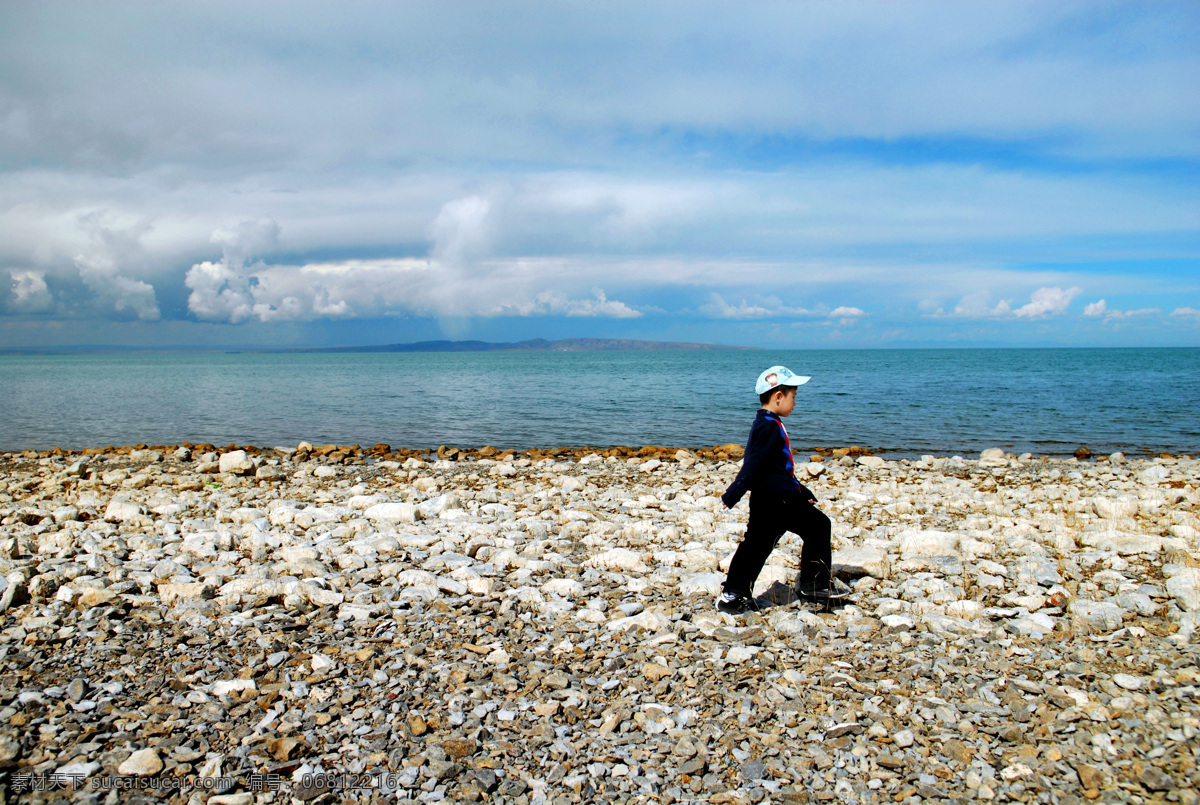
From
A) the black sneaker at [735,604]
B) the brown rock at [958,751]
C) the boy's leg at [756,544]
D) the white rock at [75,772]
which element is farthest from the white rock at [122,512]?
the brown rock at [958,751]

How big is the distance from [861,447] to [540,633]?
63.2 feet

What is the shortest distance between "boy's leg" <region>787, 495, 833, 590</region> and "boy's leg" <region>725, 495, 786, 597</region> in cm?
14

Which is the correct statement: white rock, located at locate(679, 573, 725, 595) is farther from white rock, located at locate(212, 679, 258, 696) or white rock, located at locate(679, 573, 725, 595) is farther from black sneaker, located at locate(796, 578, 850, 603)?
white rock, located at locate(212, 679, 258, 696)

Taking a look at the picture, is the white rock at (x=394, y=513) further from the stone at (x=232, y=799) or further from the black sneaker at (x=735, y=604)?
the stone at (x=232, y=799)

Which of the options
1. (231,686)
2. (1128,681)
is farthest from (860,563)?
(231,686)

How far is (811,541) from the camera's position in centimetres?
616

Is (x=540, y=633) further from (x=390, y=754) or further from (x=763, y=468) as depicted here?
(x=763, y=468)

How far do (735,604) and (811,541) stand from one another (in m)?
0.89

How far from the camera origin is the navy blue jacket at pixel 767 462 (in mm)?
5832

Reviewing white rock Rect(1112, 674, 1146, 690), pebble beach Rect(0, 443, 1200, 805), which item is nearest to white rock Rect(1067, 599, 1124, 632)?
pebble beach Rect(0, 443, 1200, 805)

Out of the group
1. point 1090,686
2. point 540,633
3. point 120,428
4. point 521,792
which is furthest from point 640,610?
point 120,428

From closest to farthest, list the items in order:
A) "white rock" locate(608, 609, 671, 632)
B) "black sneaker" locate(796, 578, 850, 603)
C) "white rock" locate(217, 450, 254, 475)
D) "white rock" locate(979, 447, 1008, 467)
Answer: "white rock" locate(608, 609, 671, 632) → "black sneaker" locate(796, 578, 850, 603) → "white rock" locate(217, 450, 254, 475) → "white rock" locate(979, 447, 1008, 467)

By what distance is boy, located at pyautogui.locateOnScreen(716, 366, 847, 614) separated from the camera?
586 centimetres

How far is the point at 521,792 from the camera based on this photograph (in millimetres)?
3914
